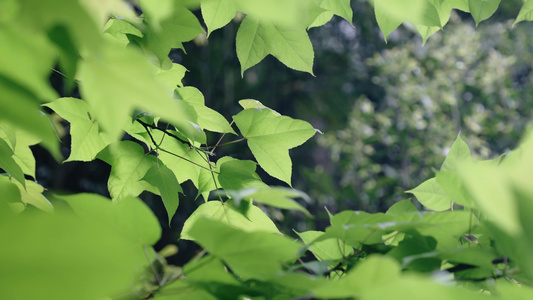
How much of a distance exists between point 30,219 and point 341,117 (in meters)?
5.25

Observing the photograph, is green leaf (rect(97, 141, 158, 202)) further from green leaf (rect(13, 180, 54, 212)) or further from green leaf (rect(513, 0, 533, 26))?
green leaf (rect(513, 0, 533, 26))

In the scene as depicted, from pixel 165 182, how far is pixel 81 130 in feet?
0.49

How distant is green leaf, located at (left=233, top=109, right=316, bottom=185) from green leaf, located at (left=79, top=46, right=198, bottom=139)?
0.35 metres

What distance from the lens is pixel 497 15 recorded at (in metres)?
5.36

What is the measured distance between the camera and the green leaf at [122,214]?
10.8 inches

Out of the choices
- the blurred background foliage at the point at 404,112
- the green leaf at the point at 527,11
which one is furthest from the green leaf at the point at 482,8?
the blurred background foliage at the point at 404,112

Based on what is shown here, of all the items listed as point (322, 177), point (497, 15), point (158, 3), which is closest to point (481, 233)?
point (158, 3)

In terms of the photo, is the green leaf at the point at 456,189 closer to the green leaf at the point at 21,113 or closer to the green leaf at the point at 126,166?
the green leaf at the point at 21,113

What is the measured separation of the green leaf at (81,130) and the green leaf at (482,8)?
0.51 m

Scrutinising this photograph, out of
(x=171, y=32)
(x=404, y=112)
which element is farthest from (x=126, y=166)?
(x=404, y=112)

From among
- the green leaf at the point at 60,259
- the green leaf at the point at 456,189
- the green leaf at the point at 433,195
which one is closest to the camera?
the green leaf at the point at 60,259

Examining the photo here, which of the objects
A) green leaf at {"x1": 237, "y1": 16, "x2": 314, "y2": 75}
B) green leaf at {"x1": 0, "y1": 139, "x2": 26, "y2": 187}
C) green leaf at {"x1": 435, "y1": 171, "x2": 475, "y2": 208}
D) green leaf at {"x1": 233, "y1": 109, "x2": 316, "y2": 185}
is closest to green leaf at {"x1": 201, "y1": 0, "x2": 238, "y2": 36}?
green leaf at {"x1": 237, "y1": 16, "x2": 314, "y2": 75}

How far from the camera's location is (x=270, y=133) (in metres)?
0.59

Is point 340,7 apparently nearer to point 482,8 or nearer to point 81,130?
point 482,8
